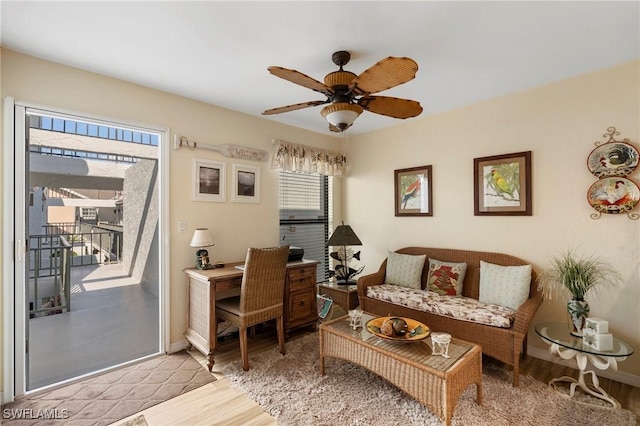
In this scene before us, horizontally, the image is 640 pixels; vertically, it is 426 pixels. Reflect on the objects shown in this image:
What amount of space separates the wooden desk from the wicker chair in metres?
0.15

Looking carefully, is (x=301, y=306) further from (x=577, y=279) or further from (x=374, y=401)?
(x=577, y=279)

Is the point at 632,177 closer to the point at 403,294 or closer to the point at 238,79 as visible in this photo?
the point at 403,294

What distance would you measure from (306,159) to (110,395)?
3036 millimetres

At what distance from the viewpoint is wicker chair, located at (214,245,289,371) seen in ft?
8.11

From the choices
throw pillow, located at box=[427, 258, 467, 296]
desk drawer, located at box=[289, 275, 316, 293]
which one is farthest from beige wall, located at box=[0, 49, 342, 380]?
throw pillow, located at box=[427, 258, 467, 296]

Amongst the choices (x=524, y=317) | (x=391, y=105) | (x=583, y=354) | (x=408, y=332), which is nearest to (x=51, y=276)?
(x=408, y=332)

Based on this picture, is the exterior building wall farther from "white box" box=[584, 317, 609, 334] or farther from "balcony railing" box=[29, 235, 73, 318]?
"white box" box=[584, 317, 609, 334]

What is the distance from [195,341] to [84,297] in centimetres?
163

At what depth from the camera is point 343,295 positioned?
11.3ft

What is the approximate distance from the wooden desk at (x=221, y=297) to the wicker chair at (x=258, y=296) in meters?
0.15

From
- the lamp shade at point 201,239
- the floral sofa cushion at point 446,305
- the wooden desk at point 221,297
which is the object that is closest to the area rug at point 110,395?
the wooden desk at point 221,297

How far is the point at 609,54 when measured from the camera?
85.3 inches

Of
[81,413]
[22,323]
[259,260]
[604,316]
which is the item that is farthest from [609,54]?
[22,323]

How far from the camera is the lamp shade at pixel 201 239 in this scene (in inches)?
109
